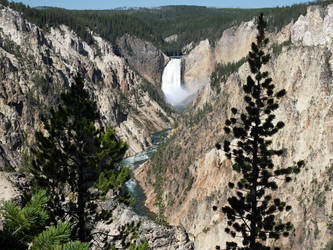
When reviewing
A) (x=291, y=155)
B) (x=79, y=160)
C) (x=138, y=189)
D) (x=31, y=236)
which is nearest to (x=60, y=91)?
(x=138, y=189)

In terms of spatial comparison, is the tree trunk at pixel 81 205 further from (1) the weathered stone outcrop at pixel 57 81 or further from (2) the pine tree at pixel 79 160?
(1) the weathered stone outcrop at pixel 57 81

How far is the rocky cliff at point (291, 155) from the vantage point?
37.0 m

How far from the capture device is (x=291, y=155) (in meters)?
44.5

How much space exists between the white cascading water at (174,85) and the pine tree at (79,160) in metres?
146

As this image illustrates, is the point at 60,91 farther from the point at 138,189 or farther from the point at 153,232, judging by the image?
the point at 153,232

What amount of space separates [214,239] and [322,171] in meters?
14.6

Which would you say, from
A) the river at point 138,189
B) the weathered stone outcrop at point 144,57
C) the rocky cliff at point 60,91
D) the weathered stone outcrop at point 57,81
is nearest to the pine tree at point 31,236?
the rocky cliff at point 60,91

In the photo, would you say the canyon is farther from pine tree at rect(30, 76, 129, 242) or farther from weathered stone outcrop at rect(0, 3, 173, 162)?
pine tree at rect(30, 76, 129, 242)

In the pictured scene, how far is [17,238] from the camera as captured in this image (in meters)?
6.23

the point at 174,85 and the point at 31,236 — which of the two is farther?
the point at 174,85

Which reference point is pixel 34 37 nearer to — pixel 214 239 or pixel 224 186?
pixel 224 186

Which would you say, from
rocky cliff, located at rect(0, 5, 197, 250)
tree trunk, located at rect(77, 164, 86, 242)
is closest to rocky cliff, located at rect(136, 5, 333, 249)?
rocky cliff, located at rect(0, 5, 197, 250)

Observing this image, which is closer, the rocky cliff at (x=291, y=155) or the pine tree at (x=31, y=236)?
the pine tree at (x=31, y=236)

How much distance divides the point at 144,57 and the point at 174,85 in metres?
21.7
